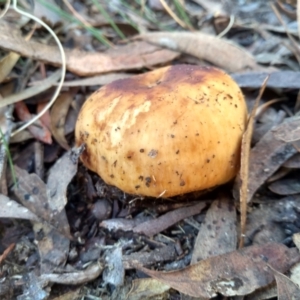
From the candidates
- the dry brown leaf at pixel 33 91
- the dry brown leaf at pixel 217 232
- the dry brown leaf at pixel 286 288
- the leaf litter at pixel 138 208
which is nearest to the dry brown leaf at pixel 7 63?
the leaf litter at pixel 138 208

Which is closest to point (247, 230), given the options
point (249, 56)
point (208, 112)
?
point (208, 112)

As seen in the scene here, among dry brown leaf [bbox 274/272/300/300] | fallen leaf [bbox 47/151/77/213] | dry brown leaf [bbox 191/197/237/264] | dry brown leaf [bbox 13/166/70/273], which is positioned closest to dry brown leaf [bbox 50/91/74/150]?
fallen leaf [bbox 47/151/77/213]

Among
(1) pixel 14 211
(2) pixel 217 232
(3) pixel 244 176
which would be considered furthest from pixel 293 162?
(1) pixel 14 211

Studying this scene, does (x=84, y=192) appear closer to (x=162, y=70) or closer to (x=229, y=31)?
(x=162, y=70)

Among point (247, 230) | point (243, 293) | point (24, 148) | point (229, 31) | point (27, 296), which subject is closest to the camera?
point (243, 293)

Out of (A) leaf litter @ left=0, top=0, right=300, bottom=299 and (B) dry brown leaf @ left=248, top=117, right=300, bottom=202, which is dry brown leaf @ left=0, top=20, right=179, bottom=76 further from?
(B) dry brown leaf @ left=248, top=117, right=300, bottom=202

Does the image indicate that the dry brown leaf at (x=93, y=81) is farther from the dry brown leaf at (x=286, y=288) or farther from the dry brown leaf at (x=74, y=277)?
the dry brown leaf at (x=286, y=288)
